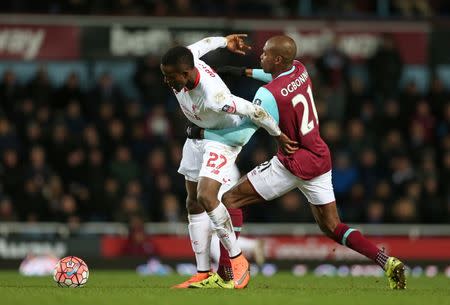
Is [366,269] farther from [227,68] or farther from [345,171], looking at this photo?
[227,68]

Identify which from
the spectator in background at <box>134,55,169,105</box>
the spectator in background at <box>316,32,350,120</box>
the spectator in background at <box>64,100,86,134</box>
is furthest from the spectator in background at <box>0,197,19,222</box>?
the spectator in background at <box>316,32,350,120</box>

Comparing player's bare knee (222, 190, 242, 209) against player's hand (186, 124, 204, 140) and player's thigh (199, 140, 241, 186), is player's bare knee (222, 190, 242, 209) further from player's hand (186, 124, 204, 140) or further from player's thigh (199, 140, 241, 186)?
player's hand (186, 124, 204, 140)

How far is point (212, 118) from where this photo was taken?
33.3 feet

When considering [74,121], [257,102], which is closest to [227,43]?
[257,102]

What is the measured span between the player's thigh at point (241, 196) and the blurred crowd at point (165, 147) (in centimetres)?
628

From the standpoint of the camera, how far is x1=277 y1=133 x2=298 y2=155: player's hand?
1021 centimetres

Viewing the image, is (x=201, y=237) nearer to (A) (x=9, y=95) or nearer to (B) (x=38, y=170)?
(B) (x=38, y=170)

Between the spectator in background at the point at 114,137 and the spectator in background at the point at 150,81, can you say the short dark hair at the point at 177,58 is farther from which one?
the spectator in background at the point at 150,81

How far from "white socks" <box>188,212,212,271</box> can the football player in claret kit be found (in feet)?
0.97

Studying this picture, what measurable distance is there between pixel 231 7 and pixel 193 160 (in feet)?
32.4

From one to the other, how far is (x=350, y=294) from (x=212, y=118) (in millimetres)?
1968

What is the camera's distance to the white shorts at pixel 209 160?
1003cm

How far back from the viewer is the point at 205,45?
10633 mm

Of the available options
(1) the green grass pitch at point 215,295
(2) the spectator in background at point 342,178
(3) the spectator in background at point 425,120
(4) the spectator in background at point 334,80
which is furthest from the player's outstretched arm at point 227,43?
(3) the spectator in background at point 425,120
